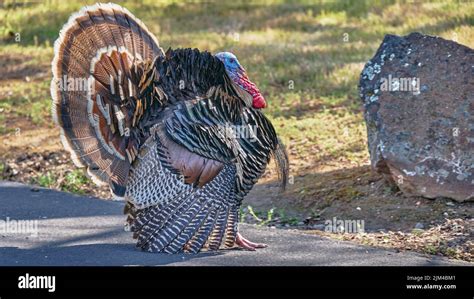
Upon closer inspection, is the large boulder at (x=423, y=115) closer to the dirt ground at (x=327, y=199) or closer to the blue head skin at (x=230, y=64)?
the dirt ground at (x=327, y=199)

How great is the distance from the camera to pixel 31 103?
1294cm

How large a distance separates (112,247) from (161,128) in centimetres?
104

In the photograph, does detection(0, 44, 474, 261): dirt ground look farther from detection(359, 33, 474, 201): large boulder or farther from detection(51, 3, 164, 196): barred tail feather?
detection(51, 3, 164, 196): barred tail feather

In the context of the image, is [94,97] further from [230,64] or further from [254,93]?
[254,93]

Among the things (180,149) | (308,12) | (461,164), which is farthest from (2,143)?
(308,12)

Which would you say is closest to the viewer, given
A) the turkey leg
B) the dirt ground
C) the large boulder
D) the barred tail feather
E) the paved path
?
the paved path

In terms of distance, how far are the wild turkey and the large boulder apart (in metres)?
1.47

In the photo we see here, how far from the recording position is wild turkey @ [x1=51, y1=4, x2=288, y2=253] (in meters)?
7.14

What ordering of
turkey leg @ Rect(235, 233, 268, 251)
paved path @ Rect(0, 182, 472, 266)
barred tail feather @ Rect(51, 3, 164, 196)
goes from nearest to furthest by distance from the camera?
paved path @ Rect(0, 182, 472, 266) < turkey leg @ Rect(235, 233, 268, 251) < barred tail feather @ Rect(51, 3, 164, 196)

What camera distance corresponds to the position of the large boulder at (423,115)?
857 centimetres

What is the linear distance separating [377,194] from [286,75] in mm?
5222

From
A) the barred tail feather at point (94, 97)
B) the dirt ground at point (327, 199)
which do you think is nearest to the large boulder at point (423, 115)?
the dirt ground at point (327, 199)

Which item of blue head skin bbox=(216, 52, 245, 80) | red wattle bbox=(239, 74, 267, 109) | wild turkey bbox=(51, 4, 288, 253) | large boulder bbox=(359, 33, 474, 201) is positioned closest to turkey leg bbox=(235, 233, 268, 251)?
wild turkey bbox=(51, 4, 288, 253)

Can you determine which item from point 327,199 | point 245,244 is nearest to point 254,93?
point 245,244
